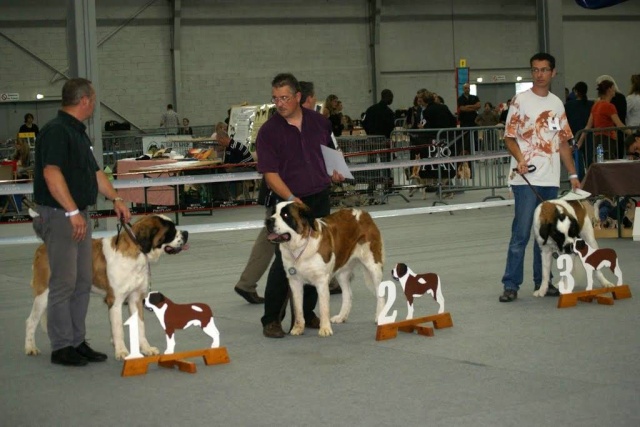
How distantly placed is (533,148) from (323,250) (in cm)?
201

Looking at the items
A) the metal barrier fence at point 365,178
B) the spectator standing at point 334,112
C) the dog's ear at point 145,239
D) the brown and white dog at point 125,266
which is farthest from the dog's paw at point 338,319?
the spectator standing at point 334,112

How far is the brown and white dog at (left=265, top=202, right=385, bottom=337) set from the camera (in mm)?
6316

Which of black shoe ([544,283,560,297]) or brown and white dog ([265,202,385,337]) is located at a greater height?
brown and white dog ([265,202,385,337])

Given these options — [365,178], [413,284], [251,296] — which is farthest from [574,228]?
[365,178]

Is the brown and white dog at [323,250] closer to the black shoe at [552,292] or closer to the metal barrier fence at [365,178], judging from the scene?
the black shoe at [552,292]

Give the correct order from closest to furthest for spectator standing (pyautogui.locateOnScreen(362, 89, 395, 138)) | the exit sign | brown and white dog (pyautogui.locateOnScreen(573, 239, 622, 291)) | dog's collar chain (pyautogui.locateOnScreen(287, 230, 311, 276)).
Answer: dog's collar chain (pyautogui.locateOnScreen(287, 230, 311, 276)), brown and white dog (pyautogui.locateOnScreen(573, 239, 622, 291)), spectator standing (pyautogui.locateOnScreen(362, 89, 395, 138)), the exit sign

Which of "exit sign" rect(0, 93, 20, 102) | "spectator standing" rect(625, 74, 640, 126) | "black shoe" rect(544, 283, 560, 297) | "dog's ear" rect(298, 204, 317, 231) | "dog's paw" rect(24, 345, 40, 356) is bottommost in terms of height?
"dog's paw" rect(24, 345, 40, 356)

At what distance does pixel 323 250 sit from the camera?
6.50 metres

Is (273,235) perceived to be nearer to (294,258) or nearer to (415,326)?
(294,258)

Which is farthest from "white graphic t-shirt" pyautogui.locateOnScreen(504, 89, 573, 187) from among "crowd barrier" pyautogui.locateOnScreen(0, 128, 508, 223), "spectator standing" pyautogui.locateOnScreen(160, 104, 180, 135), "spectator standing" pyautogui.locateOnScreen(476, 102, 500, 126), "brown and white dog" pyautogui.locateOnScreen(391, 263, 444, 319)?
"spectator standing" pyautogui.locateOnScreen(160, 104, 180, 135)

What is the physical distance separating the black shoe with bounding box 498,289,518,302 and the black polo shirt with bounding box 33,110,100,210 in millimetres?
3170

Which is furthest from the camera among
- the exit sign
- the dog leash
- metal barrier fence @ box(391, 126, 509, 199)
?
the exit sign

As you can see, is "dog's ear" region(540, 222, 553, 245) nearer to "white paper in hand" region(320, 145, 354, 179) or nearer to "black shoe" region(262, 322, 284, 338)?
"white paper in hand" region(320, 145, 354, 179)

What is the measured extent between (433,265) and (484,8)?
87.6ft
